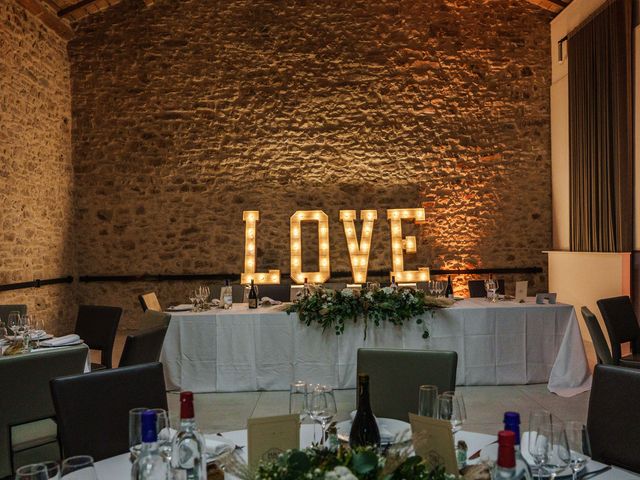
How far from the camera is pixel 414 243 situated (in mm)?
8633

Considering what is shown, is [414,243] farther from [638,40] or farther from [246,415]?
[246,415]

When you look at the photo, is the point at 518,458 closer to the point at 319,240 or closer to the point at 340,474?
the point at 340,474

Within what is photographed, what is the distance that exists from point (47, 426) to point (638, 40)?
21.8 ft

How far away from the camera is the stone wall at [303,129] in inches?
341

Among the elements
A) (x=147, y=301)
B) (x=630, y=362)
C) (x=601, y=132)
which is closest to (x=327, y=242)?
(x=147, y=301)

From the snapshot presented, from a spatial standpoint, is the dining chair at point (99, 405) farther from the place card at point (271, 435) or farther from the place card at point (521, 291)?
the place card at point (521, 291)

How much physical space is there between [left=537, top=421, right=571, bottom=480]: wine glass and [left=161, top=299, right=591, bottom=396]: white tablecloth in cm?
361

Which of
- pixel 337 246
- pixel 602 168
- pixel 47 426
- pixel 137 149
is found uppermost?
pixel 137 149

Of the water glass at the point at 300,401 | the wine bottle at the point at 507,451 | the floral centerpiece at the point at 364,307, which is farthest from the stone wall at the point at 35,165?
the wine bottle at the point at 507,451

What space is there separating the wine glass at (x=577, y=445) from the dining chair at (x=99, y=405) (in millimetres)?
1618

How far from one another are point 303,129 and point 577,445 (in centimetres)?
752

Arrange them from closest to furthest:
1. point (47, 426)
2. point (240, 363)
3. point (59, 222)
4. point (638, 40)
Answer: point (47, 426) → point (240, 363) → point (638, 40) → point (59, 222)

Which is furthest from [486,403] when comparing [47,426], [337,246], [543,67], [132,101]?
[132,101]

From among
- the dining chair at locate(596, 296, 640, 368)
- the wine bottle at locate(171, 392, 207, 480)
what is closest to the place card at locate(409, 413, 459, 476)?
the wine bottle at locate(171, 392, 207, 480)
